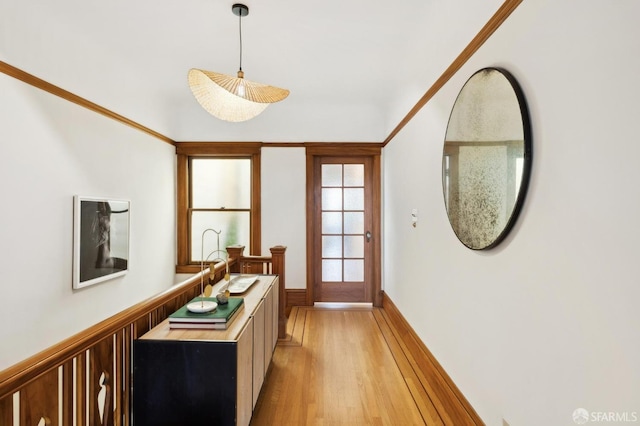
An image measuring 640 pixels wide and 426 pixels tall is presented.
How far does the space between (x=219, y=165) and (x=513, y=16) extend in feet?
13.2

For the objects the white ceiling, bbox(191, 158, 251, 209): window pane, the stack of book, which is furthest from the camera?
bbox(191, 158, 251, 209): window pane

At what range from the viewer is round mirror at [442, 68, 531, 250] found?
1342mm

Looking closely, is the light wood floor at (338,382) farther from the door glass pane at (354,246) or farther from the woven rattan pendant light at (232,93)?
the woven rattan pendant light at (232,93)

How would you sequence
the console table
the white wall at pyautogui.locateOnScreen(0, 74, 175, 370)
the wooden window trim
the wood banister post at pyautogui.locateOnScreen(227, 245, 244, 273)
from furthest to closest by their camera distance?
the wooden window trim < the wood banister post at pyautogui.locateOnScreen(227, 245, 244, 273) < the white wall at pyautogui.locateOnScreen(0, 74, 175, 370) < the console table

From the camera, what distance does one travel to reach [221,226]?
4707mm

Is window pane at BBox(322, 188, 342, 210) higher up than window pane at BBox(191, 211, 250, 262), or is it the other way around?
window pane at BBox(322, 188, 342, 210)

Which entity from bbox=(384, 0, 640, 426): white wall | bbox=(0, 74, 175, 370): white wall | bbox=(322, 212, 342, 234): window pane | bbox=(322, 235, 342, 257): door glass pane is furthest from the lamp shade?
bbox=(322, 235, 342, 257): door glass pane

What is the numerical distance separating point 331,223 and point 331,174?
703 millimetres

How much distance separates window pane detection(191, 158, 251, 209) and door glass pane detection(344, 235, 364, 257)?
151 centimetres

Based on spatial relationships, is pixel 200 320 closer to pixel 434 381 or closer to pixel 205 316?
pixel 205 316

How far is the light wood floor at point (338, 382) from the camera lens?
213 centimetres

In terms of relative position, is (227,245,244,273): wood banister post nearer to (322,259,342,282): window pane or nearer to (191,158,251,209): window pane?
(191,158,251,209): window pane

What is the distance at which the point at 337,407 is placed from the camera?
2234 millimetres

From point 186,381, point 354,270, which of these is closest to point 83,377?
point 186,381
